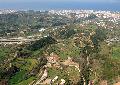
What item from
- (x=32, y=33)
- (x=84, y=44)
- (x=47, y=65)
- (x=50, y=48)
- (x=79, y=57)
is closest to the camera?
(x=47, y=65)

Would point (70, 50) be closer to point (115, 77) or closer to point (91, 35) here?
point (115, 77)

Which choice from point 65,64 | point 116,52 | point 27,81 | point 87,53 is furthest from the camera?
point 116,52

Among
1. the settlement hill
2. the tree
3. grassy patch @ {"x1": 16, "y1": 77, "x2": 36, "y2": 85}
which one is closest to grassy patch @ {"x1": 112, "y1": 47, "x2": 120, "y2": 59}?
A: the settlement hill

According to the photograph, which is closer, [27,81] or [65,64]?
[27,81]

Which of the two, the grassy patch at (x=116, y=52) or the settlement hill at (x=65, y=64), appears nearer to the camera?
the settlement hill at (x=65, y=64)

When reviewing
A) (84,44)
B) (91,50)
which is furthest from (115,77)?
(84,44)

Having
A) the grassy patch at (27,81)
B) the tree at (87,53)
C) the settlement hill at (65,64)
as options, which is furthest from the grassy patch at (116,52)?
the grassy patch at (27,81)

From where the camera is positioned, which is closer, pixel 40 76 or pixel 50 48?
pixel 40 76

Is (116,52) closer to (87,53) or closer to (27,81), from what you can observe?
(87,53)

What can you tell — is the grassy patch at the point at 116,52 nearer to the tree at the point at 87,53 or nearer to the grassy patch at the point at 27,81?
the tree at the point at 87,53

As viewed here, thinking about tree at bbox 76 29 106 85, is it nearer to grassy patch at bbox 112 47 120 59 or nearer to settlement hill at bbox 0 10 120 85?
settlement hill at bbox 0 10 120 85

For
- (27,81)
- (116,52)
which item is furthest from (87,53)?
(27,81)
